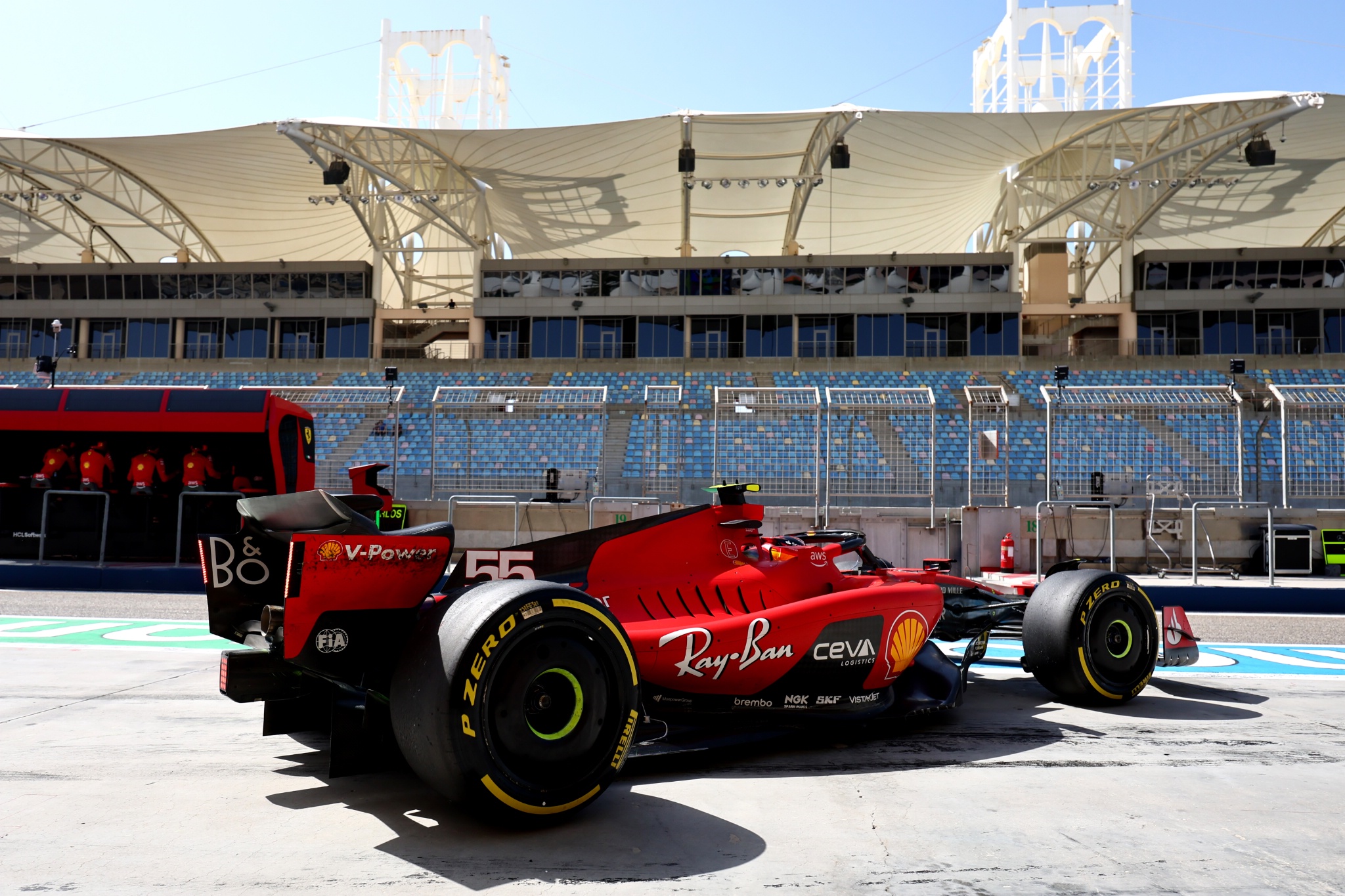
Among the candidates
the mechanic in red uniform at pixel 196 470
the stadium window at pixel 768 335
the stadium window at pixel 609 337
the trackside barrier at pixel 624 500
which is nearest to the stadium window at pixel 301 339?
the stadium window at pixel 609 337

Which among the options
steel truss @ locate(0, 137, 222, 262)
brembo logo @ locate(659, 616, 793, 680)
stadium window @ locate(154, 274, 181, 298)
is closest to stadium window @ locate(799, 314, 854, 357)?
stadium window @ locate(154, 274, 181, 298)

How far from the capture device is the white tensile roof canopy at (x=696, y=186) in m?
37.2

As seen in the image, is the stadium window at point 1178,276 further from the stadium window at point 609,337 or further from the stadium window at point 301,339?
the stadium window at point 301,339

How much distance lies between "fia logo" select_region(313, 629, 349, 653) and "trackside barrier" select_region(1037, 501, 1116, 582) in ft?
37.1

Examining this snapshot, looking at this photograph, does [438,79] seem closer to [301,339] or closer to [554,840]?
[301,339]

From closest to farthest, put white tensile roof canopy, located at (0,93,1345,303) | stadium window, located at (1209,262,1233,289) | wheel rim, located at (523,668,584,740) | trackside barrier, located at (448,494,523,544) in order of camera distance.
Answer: wheel rim, located at (523,668,584,740) → trackside barrier, located at (448,494,523,544) → white tensile roof canopy, located at (0,93,1345,303) → stadium window, located at (1209,262,1233,289)

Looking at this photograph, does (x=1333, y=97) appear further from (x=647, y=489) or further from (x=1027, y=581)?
(x=1027, y=581)

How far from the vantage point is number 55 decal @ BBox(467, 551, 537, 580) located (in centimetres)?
453

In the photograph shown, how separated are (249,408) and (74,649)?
7541 mm

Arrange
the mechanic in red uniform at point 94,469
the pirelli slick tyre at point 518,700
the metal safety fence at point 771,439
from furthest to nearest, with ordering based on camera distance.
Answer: the metal safety fence at point 771,439 → the mechanic in red uniform at point 94,469 → the pirelli slick tyre at point 518,700

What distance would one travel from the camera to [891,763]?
174 inches

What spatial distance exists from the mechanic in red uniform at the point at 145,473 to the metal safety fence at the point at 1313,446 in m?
18.4

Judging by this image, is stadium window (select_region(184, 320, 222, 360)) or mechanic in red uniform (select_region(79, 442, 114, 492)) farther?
stadium window (select_region(184, 320, 222, 360))

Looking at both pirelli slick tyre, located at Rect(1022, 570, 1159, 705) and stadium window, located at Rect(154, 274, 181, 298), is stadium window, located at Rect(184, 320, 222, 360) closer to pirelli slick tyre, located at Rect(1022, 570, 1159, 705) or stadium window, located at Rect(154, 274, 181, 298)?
stadium window, located at Rect(154, 274, 181, 298)
